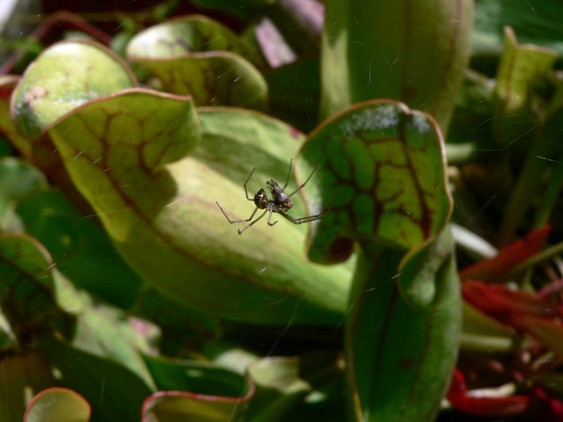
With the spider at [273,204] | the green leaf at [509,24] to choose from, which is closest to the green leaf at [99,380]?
the spider at [273,204]

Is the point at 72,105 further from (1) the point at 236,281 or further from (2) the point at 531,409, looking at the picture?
(2) the point at 531,409

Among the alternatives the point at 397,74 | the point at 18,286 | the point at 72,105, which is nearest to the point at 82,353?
the point at 18,286

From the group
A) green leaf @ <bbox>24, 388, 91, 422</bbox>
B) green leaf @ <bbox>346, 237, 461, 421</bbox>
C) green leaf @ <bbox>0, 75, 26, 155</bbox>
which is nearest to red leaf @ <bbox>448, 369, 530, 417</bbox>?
green leaf @ <bbox>346, 237, 461, 421</bbox>

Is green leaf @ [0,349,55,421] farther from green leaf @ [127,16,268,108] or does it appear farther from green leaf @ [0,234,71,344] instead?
green leaf @ [127,16,268,108]

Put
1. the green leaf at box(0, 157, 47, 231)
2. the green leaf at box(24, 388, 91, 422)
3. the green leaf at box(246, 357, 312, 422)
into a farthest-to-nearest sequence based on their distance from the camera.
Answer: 1. the green leaf at box(0, 157, 47, 231)
2. the green leaf at box(246, 357, 312, 422)
3. the green leaf at box(24, 388, 91, 422)

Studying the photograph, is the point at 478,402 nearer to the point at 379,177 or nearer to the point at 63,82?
the point at 379,177
